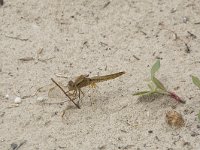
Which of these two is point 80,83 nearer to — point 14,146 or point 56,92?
point 56,92

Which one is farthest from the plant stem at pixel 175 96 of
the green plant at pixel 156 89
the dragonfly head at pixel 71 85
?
the dragonfly head at pixel 71 85

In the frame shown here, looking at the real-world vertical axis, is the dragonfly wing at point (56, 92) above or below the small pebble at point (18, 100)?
above

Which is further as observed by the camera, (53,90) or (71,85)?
(53,90)

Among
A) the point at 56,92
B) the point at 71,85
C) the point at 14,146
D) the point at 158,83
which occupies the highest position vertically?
the point at 158,83

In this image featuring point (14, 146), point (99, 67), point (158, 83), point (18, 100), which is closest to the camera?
point (14, 146)

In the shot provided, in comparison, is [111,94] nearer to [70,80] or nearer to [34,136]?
[70,80]

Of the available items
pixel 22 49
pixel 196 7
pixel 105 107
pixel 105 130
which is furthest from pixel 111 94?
pixel 196 7

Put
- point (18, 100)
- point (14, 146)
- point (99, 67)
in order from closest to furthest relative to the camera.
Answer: point (14, 146)
point (18, 100)
point (99, 67)

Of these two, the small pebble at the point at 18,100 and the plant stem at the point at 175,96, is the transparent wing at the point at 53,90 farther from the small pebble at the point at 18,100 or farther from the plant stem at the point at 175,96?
the plant stem at the point at 175,96

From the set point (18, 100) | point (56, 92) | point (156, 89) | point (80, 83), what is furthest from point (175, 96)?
point (18, 100)
